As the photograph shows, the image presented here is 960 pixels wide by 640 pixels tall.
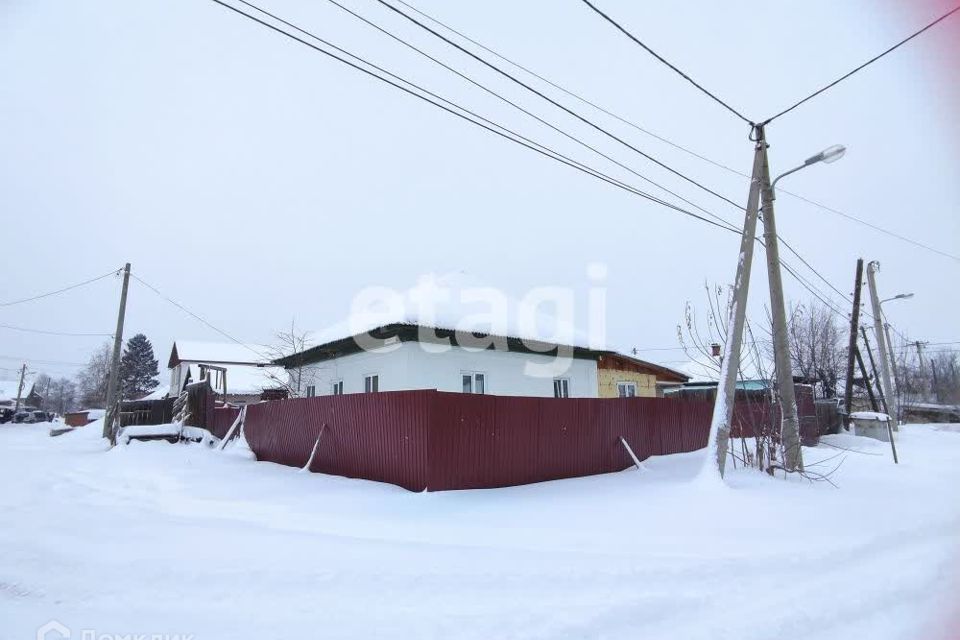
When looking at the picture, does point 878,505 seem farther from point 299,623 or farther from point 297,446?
point 297,446

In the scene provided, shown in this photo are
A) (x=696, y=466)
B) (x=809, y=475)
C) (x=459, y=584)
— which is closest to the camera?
(x=459, y=584)

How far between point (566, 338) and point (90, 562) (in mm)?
12655

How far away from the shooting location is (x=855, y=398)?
143ft

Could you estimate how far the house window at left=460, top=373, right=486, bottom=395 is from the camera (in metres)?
13.6

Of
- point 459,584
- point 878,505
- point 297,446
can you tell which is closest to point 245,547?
point 459,584

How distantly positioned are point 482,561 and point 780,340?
7.08 m

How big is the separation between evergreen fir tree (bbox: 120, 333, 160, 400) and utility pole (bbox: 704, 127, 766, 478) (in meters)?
67.5

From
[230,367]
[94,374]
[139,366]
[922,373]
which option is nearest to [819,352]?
[922,373]

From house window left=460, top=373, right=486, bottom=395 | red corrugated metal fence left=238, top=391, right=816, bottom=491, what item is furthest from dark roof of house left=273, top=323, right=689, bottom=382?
red corrugated metal fence left=238, top=391, right=816, bottom=491

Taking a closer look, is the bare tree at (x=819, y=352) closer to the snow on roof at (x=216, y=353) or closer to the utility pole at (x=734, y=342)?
the utility pole at (x=734, y=342)

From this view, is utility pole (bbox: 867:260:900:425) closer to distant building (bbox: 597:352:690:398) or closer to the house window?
distant building (bbox: 597:352:690:398)

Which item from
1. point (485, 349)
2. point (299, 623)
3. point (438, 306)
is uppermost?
point (438, 306)

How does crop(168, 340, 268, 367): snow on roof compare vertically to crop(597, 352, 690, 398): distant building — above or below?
above

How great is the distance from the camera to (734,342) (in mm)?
8469
